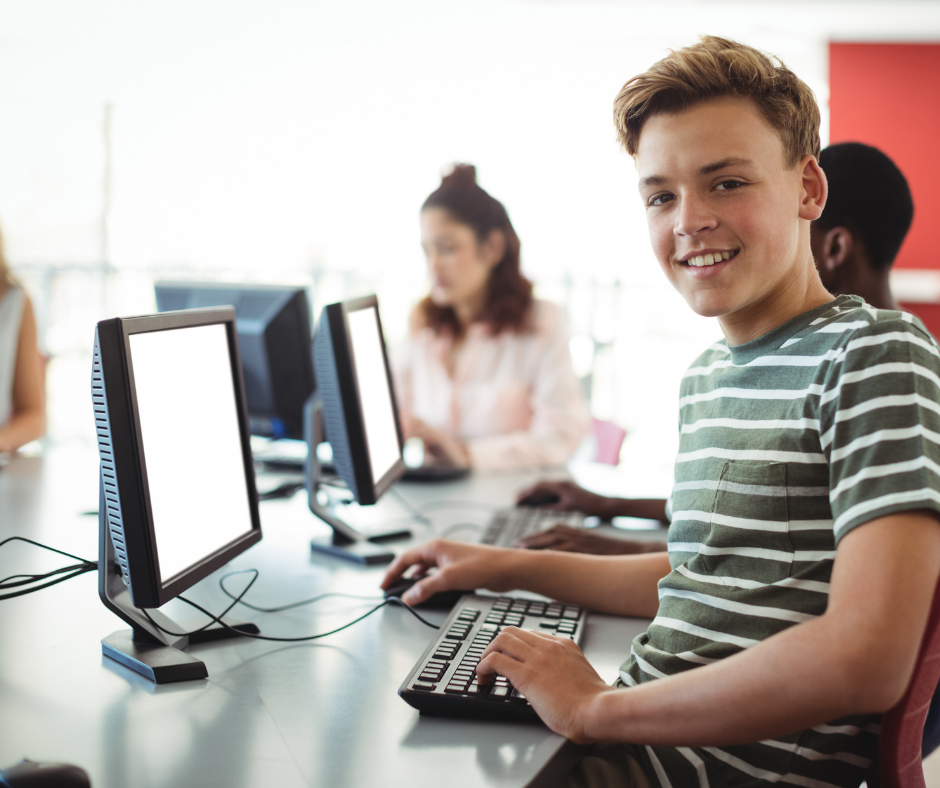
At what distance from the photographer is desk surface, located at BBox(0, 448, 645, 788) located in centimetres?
75

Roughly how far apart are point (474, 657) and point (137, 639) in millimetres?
402

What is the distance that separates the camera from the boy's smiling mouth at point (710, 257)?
0.93 metres

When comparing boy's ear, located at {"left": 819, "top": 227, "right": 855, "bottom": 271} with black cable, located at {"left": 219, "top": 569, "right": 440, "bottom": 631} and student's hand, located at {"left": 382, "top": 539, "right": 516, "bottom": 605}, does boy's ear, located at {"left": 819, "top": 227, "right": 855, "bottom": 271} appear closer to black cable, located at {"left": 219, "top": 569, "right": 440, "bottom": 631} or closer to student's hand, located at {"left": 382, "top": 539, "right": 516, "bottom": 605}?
student's hand, located at {"left": 382, "top": 539, "right": 516, "bottom": 605}

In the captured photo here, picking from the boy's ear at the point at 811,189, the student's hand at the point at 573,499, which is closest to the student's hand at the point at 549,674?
the boy's ear at the point at 811,189

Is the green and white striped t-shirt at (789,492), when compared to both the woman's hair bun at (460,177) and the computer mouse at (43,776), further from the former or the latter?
the woman's hair bun at (460,177)

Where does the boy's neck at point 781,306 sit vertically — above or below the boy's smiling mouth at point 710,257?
below

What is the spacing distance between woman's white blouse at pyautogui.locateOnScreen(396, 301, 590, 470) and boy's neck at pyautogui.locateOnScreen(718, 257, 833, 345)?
1.33 m

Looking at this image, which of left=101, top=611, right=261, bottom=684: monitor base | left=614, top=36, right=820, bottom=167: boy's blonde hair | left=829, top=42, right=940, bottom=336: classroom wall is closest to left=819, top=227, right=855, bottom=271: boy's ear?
left=614, top=36, right=820, bottom=167: boy's blonde hair

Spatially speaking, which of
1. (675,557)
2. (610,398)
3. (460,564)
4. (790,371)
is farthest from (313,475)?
(610,398)

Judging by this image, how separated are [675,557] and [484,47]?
5.13 meters

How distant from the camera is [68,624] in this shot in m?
1.08

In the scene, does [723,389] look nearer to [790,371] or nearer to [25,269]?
[790,371]

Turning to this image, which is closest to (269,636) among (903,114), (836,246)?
(836,246)

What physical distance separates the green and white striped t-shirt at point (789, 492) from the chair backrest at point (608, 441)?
139 cm
